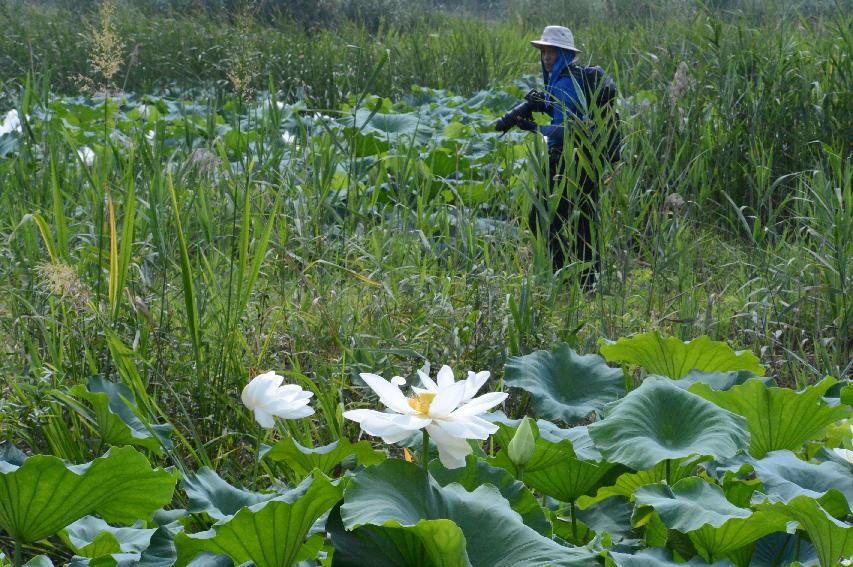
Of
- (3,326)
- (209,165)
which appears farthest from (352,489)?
(209,165)

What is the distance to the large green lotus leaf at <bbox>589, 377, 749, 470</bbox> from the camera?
1.38m

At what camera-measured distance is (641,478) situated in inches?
58.4

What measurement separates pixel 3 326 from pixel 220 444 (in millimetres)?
1007

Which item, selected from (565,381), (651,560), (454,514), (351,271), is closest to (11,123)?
(351,271)

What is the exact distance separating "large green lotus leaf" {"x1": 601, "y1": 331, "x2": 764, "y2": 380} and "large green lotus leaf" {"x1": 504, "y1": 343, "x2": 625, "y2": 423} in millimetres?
47

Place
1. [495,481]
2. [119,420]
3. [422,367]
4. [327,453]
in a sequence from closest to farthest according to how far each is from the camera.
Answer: [495,481] < [327,453] < [119,420] < [422,367]

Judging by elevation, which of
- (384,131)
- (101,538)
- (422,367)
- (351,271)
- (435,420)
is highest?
(435,420)

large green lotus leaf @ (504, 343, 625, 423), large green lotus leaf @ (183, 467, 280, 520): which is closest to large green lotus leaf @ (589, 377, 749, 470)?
large green lotus leaf @ (504, 343, 625, 423)

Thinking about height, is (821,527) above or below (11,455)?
above

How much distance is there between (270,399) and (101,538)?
1.08 feet

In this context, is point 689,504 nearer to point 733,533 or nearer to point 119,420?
point 733,533

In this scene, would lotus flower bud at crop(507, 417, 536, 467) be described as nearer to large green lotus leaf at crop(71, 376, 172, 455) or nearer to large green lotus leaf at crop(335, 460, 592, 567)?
large green lotus leaf at crop(335, 460, 592, 567)

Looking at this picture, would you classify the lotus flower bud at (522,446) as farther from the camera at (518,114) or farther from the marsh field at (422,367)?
the camera at (518,114)

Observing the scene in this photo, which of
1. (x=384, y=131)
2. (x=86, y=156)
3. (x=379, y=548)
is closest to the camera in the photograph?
(x=379, y=548)
